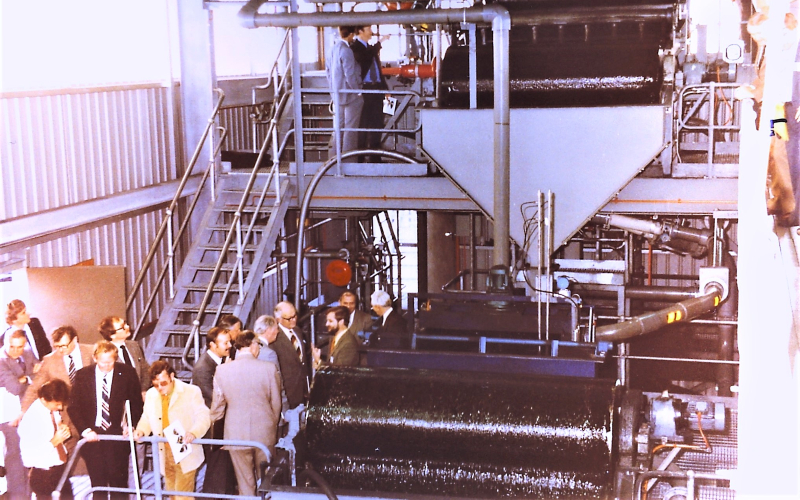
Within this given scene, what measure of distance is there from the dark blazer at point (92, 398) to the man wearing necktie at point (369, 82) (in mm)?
4858

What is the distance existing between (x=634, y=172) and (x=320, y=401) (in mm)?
4570

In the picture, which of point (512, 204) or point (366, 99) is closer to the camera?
point (512, 204)

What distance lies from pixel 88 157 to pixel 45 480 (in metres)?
3.73

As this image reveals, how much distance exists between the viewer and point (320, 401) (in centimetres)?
489

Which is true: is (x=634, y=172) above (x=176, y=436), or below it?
above

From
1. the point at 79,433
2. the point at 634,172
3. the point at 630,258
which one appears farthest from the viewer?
the point at 630,258

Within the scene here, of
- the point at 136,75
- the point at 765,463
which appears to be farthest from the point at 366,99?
the point at 765,463

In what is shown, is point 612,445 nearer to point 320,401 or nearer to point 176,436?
point 320,401

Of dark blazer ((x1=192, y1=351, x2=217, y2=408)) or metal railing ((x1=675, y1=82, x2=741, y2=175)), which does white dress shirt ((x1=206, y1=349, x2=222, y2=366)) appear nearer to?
dark blazer ((x1=192, y1=351, x2=217, y2=408))

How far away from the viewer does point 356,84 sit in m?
10.1

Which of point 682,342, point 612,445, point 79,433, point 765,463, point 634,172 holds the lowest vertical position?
point 682,342

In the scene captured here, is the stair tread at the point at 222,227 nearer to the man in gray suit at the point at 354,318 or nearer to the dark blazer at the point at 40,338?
the man in gray suit at the point at 354,318

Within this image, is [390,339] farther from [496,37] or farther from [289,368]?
[496,37]

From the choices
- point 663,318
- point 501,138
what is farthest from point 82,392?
point 663,318
